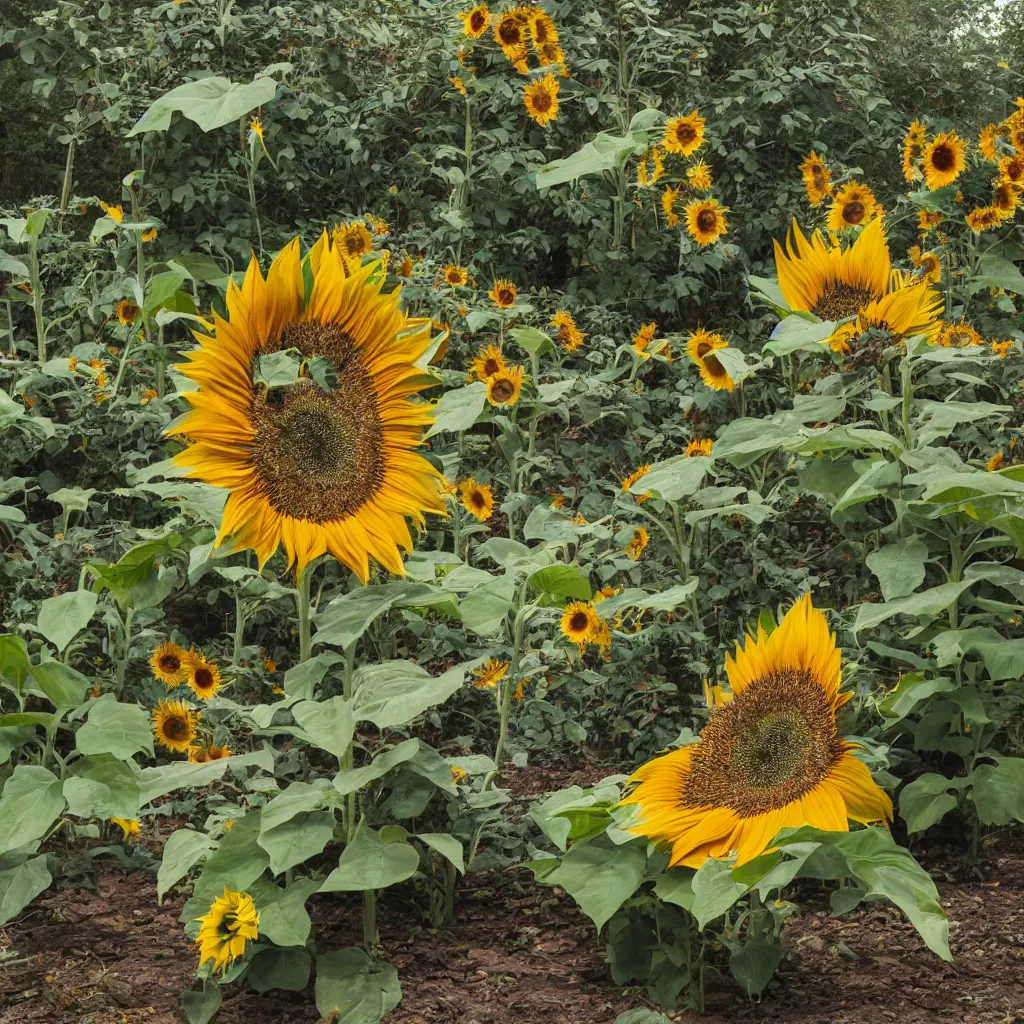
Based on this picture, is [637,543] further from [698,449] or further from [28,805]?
[28,805]

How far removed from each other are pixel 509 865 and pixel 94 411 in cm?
211

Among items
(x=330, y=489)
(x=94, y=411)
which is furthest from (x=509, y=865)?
(x=94, y=411)

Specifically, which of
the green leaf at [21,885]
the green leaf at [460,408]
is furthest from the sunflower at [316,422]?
the green leaf at [21,885]

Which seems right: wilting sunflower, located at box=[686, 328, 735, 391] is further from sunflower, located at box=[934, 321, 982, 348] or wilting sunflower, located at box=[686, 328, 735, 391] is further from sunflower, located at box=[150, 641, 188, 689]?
sunflower, located at box=[150, 641, 188, 689]

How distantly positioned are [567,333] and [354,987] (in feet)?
8.14

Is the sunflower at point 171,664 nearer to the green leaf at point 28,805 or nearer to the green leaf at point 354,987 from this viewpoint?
the green leaf at point 28,805

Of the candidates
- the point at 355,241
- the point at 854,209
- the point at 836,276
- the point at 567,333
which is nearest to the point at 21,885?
the point at 836,276

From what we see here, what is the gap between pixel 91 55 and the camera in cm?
521

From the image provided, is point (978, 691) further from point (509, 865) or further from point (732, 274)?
point (732, 274)

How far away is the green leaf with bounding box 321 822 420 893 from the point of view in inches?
86.5

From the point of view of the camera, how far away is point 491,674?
307cm

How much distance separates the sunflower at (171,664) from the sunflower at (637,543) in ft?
3.68

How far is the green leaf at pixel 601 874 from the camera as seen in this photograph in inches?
84.3

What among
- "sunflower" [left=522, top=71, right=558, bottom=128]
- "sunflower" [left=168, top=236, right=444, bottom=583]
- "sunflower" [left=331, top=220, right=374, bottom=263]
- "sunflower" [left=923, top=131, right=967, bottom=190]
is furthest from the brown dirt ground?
"sunflower" [left=522, top=71, right=558, bottom=128]
